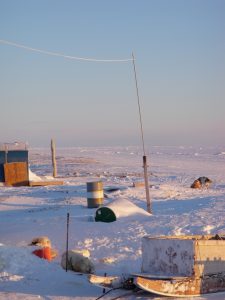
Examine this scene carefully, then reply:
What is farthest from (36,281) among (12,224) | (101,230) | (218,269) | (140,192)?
(140,192)

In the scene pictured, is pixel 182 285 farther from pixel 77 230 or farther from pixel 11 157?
pixel 11 157

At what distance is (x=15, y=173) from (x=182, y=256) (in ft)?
73.0

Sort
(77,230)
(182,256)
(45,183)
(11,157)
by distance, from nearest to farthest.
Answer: (182,256), (77,230), (45,183), (11,157)

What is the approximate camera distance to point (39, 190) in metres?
25.5

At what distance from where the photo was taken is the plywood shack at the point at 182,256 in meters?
9.47

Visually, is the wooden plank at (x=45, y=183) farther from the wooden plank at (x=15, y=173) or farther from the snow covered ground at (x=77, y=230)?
the snow covered ground at (x=77, y=230)

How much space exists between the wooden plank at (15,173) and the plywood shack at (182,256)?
2128 centimetres

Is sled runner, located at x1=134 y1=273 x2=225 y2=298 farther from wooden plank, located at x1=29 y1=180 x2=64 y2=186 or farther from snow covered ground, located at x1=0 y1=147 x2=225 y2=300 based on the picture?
wooden plank, located at x1=29 y1=180 x2=64 y2=186

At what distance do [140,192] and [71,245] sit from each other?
10683 mm

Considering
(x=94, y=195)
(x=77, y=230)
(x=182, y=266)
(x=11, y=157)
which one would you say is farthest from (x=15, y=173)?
(x=182, y=266)

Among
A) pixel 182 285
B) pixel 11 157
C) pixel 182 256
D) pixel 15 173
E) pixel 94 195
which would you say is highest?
pixel 11 157

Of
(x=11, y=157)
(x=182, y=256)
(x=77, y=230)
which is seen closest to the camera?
(x=182, y=256)

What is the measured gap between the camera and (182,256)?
9.55 m

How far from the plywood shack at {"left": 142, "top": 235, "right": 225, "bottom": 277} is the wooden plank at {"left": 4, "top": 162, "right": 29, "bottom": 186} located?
2128 cm
